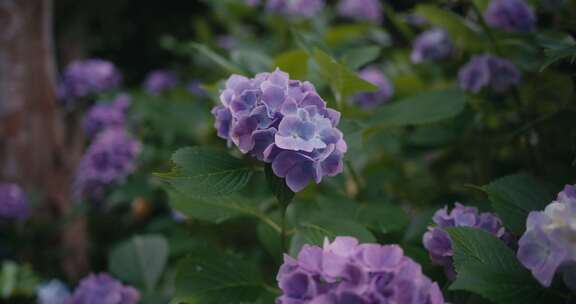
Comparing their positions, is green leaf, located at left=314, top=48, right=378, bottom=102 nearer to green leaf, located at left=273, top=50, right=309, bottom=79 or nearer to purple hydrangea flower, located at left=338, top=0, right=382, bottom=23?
green leaf, located at left=273, top=50, right=309, bottom=79

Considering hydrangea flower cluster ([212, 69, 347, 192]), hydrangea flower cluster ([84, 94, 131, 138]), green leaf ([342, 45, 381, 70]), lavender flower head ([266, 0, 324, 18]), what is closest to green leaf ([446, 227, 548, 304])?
hydrangea flower cluster ([212, 69, 347, 192])

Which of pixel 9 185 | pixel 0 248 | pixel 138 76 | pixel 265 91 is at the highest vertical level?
pixel 265 91

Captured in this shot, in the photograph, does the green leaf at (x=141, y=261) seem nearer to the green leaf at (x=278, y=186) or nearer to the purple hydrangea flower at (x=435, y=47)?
the green leaf at (x=278, y=186)

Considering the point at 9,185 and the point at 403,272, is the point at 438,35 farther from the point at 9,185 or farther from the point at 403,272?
the point at 9,185

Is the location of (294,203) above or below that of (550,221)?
below

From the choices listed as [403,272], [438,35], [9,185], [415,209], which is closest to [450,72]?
[438,35]

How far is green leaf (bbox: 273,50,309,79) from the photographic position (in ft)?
3.50

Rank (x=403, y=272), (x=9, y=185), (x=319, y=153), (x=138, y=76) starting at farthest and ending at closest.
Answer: (x=138, y=76)
(x=9, y=185)
(x=319, y=153)
(x=403, y=272)

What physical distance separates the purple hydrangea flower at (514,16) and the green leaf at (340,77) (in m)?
0.42

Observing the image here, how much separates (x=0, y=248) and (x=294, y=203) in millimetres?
1196

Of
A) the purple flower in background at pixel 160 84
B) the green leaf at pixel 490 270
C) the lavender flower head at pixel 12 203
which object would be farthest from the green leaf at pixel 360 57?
the purple flower in background at pixel 160 84

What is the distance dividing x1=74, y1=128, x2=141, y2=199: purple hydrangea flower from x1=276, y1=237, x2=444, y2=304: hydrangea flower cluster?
116 centimetres

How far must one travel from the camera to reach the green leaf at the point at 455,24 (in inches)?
43.4

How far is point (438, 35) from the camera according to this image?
147cm
